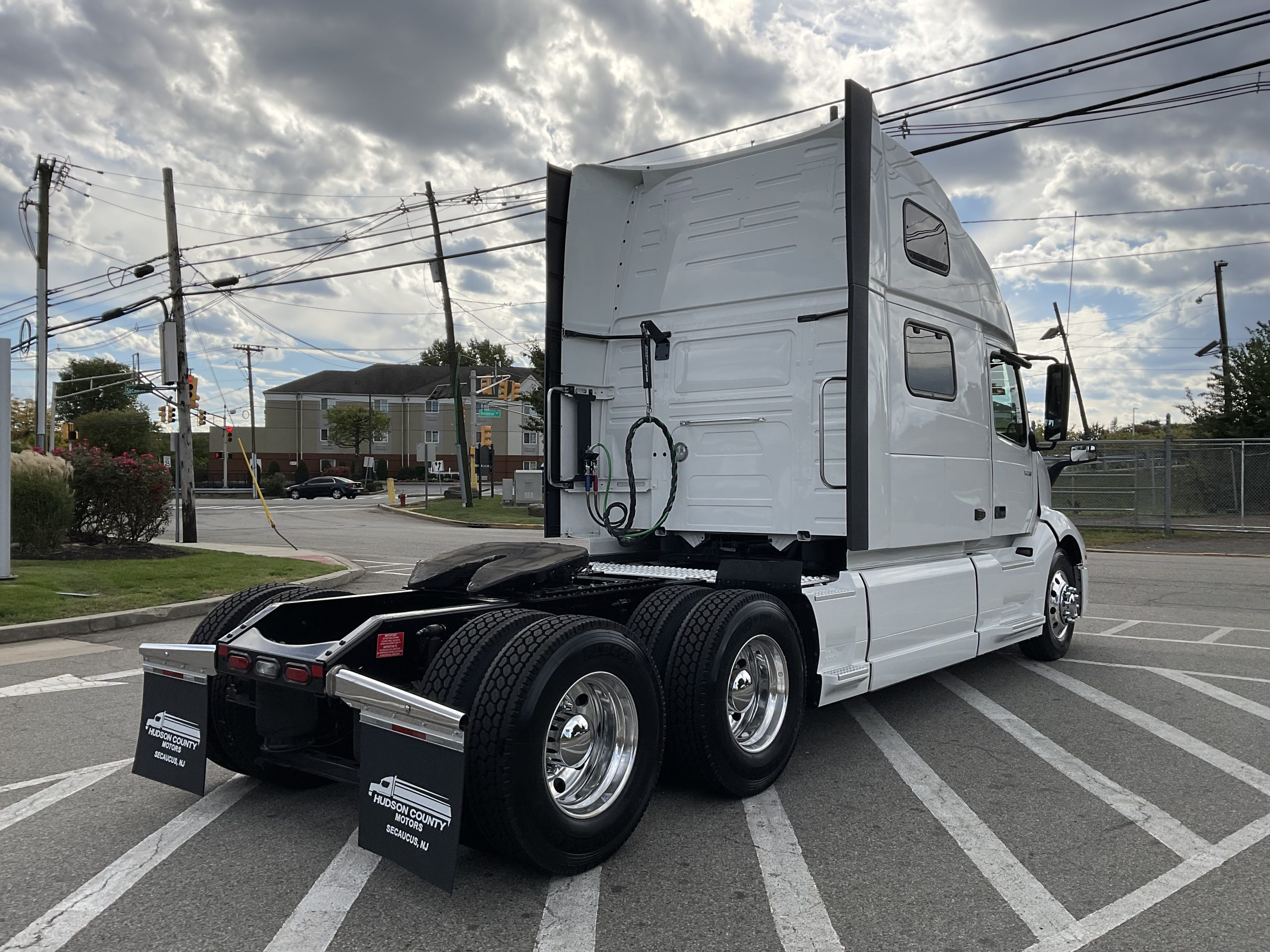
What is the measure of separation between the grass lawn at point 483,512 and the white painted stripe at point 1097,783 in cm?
2312

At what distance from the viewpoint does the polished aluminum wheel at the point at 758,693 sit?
14.9 feet

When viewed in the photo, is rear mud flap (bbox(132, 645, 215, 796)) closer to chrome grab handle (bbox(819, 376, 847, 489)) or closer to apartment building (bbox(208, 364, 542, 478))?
chrome grab handle (bbox(819, 376, 847, 489))

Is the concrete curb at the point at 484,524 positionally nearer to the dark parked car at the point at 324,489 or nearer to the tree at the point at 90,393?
the dark parked car at the point at 324,489

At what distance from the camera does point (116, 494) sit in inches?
631

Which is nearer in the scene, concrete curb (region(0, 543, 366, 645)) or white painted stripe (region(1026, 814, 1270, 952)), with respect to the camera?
white painted stripe (region(1026, 814, 1270, 952))

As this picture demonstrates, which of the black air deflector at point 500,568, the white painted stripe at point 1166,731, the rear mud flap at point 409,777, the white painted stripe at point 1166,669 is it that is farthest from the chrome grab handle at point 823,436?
the white painted stripe at point 1166,669

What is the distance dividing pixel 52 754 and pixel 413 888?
2.91 metres

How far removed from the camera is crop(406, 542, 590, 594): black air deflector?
4574 mm

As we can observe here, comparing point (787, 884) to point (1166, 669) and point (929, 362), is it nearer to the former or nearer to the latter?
point (929, 362)

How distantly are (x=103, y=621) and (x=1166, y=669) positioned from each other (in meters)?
9.73

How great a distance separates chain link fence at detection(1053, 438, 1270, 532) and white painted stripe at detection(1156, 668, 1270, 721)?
15307 millimetres

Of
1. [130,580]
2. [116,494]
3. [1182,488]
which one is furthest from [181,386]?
[1182,488]

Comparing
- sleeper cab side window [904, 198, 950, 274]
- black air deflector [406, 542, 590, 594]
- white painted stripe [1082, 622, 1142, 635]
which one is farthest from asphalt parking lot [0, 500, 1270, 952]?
sleeper cab side window [904, 198, 950, 274]

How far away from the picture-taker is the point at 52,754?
16.8ft
